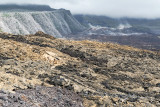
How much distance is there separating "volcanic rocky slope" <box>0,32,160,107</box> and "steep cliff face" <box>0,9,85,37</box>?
7327 centimetres

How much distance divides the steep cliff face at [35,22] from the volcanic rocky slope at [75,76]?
240 feet

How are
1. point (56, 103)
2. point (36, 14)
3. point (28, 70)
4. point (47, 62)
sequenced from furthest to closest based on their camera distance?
point (36, 14)
point (47, 62)
point (28, 70)
point (56, 103)

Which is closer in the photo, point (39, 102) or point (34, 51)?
point (39, 102)

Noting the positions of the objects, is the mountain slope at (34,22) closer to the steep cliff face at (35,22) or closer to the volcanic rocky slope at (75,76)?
the steep cliff face at (35,22)

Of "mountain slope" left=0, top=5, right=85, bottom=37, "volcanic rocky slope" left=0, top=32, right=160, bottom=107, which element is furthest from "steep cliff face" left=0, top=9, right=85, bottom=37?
"volcanic rocky slope" left=0, top=32, right=160, bottom=107

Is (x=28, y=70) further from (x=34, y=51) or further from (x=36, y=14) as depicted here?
(x=36, y=14)

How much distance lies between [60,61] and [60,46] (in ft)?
19.3

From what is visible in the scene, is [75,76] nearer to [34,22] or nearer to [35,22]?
[34,22]

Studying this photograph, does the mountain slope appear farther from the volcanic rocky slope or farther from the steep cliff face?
the volcanic rocky slope

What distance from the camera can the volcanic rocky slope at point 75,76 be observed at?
1595 cm

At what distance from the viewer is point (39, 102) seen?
14.5m

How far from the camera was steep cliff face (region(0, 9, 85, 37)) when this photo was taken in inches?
4203

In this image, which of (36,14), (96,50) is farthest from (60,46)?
(36,14)

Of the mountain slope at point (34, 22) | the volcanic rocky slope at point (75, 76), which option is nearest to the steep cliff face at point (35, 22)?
the mountain slope at point (34, 22)
